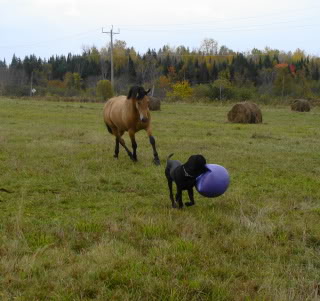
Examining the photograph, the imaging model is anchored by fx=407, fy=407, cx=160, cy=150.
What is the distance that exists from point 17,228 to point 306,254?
3.21 m

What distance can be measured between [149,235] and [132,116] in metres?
5.75

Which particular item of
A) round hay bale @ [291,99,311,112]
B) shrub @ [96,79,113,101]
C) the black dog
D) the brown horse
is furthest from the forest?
the black dog

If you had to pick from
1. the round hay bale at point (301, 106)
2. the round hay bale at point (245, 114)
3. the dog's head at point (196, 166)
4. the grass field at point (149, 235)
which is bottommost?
the grass field at point (149, 235)

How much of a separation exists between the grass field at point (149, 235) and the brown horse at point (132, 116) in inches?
30.6

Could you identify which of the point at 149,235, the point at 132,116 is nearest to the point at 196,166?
the point at 149,235

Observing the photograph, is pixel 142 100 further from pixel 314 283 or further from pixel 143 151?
pixel 314 283

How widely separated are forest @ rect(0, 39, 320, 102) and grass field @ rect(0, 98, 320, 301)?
4042 centimetres

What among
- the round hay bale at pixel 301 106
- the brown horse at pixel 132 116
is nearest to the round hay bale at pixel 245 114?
the brown horse at pixel 132 116

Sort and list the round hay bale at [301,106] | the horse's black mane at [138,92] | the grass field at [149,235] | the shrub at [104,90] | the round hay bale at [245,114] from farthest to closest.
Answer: the shrub at [104,90], the round hay bale at [301,106], the round hay bale at [245,114], the horse's black mane at [138,92], the grass field at [149,235]

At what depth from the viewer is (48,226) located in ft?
16.3

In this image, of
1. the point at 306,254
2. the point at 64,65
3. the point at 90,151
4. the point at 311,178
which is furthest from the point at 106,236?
the point at 64,65

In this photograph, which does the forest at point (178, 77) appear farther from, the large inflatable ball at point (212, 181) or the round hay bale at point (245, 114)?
the large inflatable ball at point (212, 181)

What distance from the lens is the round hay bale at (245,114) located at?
71.2 feet

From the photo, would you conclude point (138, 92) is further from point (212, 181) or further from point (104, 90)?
point (104, 90)
